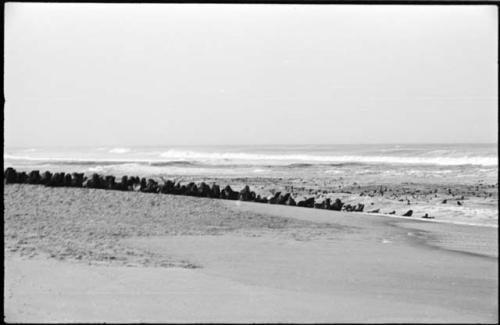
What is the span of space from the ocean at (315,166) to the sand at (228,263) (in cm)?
9

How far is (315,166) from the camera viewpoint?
86.4 inches

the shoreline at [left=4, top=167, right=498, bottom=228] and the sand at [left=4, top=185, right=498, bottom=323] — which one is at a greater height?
the shoreline at [left=4, top=167, right=498, bottom=228]

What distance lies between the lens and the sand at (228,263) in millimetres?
1918

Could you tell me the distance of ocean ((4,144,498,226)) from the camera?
217 centimetres

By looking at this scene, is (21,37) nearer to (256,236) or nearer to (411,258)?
(256,236)

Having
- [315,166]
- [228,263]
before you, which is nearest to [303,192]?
[315,166]

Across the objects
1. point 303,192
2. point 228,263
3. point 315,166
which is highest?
point 315,166

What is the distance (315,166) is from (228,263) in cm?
50

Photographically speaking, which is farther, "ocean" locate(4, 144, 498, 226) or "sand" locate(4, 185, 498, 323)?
"ocean" locate(4, 144, 498, 226)

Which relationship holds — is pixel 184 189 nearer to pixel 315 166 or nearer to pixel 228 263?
pixel 228 263

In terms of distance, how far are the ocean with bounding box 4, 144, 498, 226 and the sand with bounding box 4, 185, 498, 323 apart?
3.6 inches

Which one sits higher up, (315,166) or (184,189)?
(315,166)

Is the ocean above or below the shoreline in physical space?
above

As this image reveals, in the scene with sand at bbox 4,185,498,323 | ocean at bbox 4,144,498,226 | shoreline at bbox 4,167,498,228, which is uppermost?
ocean at bbox 4,144,498,226
